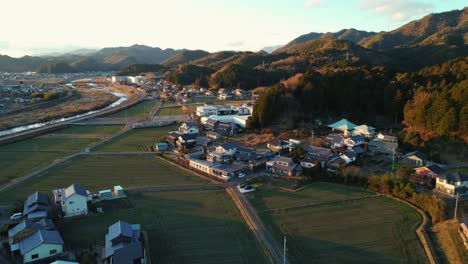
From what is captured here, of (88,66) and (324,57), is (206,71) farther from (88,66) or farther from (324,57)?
(88,66)

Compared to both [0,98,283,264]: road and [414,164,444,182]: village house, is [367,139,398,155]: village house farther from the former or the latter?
[0,98,283,264]: road

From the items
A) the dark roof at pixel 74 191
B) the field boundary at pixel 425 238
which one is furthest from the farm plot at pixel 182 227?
the field boundary at pixel 425 238

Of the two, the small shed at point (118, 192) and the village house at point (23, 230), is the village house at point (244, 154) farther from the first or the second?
the village house at point (23, 230)

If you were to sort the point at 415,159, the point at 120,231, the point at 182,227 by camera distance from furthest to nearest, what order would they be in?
1. the point at 415,159
2. the point at 182,227
3. the point at 120,231

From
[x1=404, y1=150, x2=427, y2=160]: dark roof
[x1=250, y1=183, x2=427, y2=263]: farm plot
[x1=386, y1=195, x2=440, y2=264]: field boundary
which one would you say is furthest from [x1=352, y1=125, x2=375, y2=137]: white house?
[x1=386, y1=195, x2=440, y2=264]: field boundary

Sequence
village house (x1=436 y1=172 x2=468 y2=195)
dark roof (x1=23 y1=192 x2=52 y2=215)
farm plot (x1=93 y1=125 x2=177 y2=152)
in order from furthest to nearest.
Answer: farm plot (x1=93 y1=125 x2=177 y2=152), village house (x1=436 y1=172 x2=468 y2=195), dark roof (x1=23 y1=192 x2=52 y2=215)

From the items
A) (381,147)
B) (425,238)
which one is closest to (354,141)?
(381,147)

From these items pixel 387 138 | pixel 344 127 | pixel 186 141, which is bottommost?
pixel 186 141

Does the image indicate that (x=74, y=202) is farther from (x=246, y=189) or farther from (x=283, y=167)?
(x=283, y=167)
